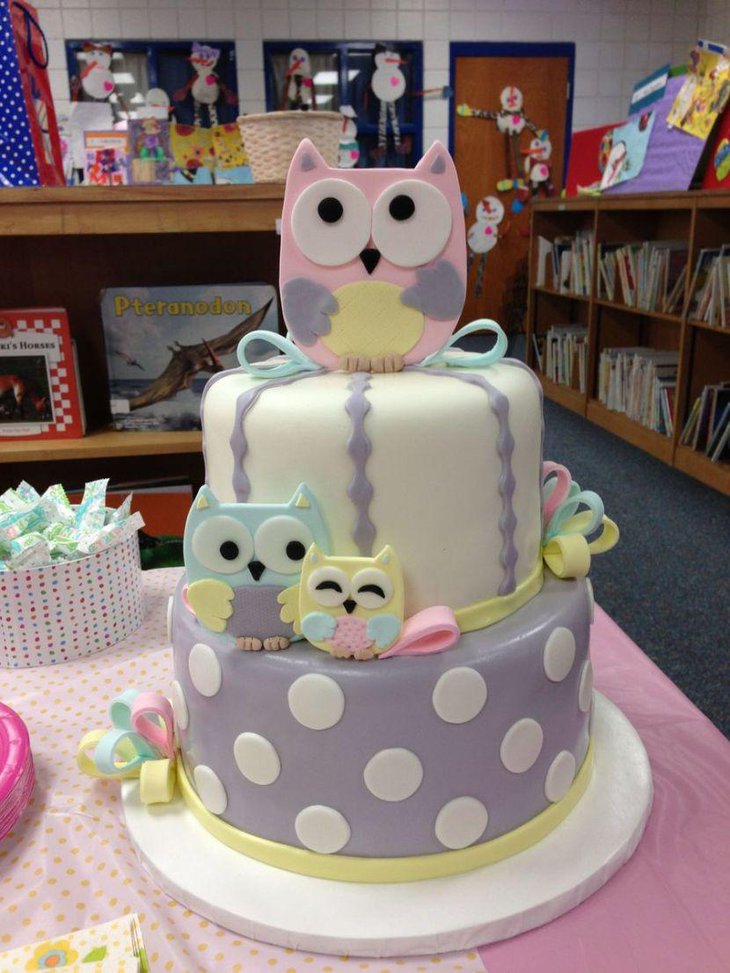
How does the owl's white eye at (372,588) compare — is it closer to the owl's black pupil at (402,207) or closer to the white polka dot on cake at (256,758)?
the white polka dot on cake at (256,758)

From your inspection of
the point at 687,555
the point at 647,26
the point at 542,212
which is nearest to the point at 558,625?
the point at 687,555

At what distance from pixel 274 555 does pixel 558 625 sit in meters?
0.33

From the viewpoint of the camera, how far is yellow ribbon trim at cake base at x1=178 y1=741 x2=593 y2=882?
894mm

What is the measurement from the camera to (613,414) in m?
4.45

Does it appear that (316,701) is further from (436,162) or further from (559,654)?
(436,162)

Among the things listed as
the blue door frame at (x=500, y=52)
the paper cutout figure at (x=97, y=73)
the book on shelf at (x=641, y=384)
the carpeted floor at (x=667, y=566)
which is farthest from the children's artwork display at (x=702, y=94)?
the paper cutout figure at (x=97, y=73)

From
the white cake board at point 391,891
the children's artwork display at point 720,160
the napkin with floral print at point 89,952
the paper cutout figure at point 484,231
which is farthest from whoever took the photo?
the paper cutout figure at point 484,231

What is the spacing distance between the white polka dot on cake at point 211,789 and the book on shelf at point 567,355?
420 centimetres

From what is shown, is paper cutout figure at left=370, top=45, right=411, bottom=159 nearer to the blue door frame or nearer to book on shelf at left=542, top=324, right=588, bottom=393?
the blue door frame

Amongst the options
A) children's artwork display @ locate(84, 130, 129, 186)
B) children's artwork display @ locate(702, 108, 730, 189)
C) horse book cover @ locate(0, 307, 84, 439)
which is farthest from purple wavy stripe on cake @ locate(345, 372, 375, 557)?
children's artwork display @ locate(702, 108, 730, 189)

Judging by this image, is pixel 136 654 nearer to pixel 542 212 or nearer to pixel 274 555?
pixel 274 555

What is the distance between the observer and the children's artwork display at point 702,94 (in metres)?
3.56

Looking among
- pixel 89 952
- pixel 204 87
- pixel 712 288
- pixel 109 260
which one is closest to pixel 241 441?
pixel 89 952

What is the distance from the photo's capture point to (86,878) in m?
0.92
